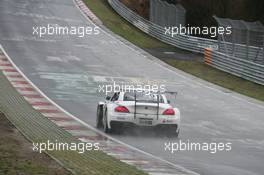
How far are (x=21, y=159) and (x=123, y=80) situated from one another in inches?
733

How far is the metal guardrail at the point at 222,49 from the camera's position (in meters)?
32.7

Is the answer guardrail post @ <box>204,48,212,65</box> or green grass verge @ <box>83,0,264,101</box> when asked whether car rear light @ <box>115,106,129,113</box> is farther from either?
guardrail post @ <box>204,48,212,65</box>

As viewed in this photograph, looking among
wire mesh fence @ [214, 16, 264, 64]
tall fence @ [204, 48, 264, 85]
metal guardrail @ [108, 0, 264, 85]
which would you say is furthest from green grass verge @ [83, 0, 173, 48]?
wire mesh fence @ [214, 16, 264, 64]

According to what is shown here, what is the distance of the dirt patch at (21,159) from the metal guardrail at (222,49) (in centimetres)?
1975

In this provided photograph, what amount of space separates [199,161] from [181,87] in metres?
15.2

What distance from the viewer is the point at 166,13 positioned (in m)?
48.5

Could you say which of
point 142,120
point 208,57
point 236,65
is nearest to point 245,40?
point 236,65

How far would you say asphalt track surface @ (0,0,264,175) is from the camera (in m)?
15.2

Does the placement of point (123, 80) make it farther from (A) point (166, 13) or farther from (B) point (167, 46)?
(A) point (166, 13)

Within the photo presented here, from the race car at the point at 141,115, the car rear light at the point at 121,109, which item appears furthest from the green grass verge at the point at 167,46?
the car rear light at the point at 121,109

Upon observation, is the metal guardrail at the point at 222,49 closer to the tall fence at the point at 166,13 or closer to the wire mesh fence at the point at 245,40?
the wire mesh fence at the point at 245,40

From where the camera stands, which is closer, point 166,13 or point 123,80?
point 123,80

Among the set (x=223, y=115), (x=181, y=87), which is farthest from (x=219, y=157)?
(x=181, y=87)

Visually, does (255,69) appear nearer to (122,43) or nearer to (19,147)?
(122,43)
